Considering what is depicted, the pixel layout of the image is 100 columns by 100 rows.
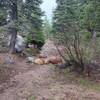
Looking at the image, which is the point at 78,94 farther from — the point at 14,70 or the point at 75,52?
the point at 14,70

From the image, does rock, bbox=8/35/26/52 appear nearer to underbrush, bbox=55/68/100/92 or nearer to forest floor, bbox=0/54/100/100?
forest floor, bbox=0/54/100/100

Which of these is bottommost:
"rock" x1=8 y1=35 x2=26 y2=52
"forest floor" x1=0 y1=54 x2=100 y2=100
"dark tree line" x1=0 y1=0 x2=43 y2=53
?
"forest floor" x1=0 y1=54 x2=100 y2=100

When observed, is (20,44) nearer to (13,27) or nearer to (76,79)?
(13,27)

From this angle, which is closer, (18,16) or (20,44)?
(18,16)

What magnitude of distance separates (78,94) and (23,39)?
37.1ft

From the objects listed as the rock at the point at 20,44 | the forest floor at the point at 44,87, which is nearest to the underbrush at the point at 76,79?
the forest floor at the point at 44,87

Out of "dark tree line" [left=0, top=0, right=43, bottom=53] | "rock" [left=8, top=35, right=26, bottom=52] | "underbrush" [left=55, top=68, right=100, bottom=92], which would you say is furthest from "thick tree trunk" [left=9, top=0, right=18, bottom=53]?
"underbrush" [left=55, top=68, right=100, bottom=92]

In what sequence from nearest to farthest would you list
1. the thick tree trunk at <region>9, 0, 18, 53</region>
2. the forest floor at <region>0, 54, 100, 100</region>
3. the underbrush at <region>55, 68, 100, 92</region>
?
the forest floor at <region>0, 54, 100, 100</region>
the underbrush at <region>55, 68, 100, 92</region>
the thick tree trunk at <region>9, 0, 18, 53</region>

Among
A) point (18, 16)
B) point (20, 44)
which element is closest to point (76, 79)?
point (18, 16)

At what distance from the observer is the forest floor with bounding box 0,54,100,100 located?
693cm

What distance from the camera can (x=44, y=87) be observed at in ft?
25.7

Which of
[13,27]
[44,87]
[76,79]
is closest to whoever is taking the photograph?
[44,87]

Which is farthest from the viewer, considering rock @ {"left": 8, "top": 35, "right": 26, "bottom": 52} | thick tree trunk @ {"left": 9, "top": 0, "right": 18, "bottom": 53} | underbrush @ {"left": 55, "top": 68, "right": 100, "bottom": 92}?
rock @ {"left": 8, "top": 35, "right": 26, "bottom": 52}

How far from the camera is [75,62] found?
9.78 m
